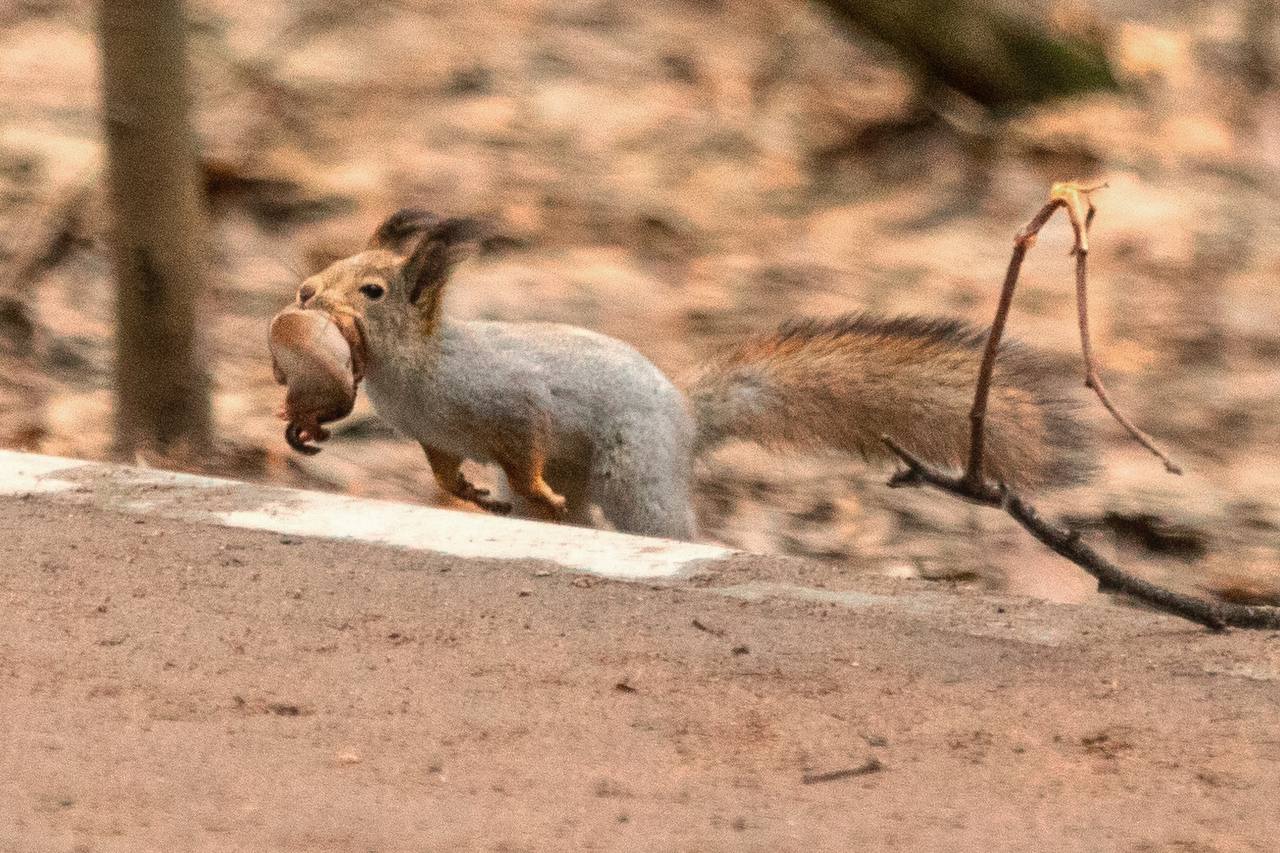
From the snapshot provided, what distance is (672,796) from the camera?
7.88 feet

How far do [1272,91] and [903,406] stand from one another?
15.0ft

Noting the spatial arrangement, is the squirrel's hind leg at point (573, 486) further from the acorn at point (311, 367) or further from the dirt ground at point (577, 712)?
the dirt ground at point (577, 712)

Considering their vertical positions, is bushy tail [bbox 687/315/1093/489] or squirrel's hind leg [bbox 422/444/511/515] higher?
bushy tail [bbox 687/315/1093/489]

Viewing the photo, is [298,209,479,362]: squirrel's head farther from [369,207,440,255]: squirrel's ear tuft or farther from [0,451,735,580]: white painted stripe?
[0,451,735,580]: white painted stripe

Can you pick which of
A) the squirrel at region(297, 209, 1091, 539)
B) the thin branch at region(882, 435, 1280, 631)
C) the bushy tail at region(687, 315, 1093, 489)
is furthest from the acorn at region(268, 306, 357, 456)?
the thin branch at region(882, 435, 1280, 631)

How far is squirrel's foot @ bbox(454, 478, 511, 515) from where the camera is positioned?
183 inches

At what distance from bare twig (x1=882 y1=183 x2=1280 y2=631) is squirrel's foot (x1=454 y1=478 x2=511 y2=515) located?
1862mm

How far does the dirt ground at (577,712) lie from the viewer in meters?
2.31

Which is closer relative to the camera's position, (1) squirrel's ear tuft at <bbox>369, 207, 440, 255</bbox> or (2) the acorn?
(2) the acorn

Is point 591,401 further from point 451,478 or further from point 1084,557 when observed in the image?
point 1084,557

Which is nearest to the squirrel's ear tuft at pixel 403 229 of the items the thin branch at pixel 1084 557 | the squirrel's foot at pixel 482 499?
the squirrel's foot at pixel 482 499

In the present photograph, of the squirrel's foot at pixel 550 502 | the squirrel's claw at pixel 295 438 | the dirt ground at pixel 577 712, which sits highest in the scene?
the dirt ground at pixel 577 712

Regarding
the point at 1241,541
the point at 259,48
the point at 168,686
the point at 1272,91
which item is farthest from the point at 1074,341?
the point at 168,686

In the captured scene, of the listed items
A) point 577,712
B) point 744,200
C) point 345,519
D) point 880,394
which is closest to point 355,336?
point 345,519
